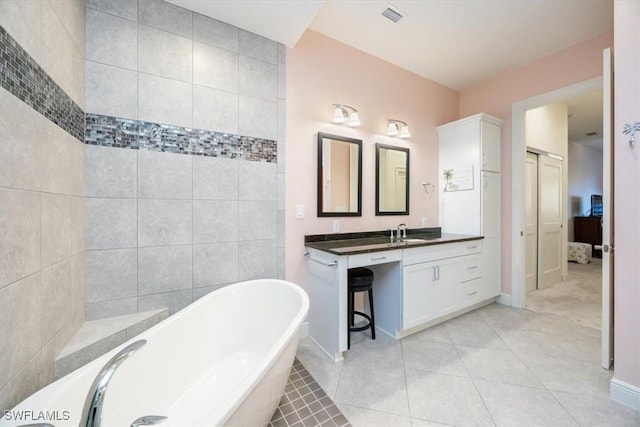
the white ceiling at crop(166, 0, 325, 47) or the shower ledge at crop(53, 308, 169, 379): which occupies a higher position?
the white ceiling at crop(166, 0, 325, 47)

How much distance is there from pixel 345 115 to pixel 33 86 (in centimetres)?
212

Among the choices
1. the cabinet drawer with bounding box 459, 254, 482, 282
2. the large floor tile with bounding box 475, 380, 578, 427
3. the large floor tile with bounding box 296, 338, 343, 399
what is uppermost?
the cabinet drawer with bounding box 459, 254, 482, 282

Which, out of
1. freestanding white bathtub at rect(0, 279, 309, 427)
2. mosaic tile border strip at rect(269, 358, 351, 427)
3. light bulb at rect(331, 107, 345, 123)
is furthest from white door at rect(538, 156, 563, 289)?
freestanding white bathtub at rect(0, 279, 309, 427)

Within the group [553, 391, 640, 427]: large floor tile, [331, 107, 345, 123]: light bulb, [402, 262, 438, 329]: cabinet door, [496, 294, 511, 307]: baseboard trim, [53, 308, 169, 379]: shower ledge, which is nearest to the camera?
[53, 308, 169, 379]: shower ledge

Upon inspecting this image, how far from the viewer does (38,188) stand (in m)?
1.10

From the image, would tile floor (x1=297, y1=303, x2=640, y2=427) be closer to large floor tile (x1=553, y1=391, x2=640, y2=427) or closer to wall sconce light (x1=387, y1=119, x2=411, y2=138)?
large floor tile (x1=553, y1=391, x2=640, y2=427)

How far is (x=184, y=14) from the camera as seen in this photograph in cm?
184

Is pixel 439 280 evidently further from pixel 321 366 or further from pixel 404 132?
pixel 404 132

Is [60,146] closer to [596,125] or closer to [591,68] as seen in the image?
[591,68]

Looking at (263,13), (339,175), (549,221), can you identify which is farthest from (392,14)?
(549,221)

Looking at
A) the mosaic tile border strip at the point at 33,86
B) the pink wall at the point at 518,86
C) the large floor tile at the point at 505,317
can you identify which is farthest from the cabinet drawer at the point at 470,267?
the mosaic tile border strip at the point at 33,86

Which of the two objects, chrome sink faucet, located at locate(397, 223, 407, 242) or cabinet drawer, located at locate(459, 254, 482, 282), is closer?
cabinet drawer, located at locate(459, 254, 482, 282)

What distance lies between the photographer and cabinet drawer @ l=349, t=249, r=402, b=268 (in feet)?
6.38

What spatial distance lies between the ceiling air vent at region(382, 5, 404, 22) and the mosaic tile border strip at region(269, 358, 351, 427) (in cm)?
295
